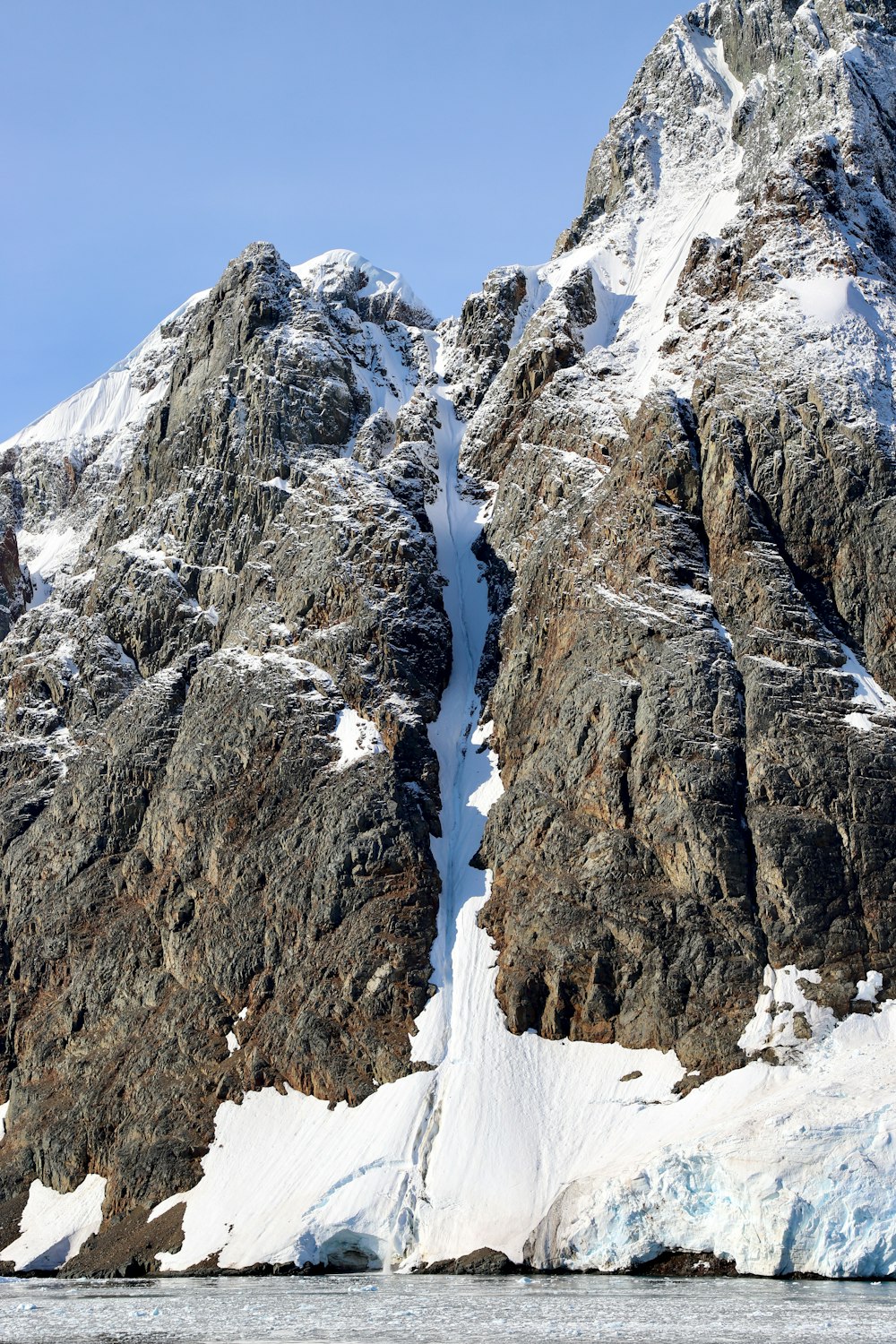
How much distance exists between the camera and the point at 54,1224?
70688 millimetres

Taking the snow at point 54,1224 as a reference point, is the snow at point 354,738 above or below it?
above

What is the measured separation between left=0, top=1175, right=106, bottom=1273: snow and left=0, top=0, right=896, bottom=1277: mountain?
9.6 inches

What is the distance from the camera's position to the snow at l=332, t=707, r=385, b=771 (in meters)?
84.2

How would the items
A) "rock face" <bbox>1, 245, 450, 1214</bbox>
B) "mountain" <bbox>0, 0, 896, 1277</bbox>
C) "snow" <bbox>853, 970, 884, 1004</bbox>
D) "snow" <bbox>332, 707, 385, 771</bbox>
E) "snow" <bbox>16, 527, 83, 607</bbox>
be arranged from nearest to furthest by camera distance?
"mountain" <bbox>0, 0, 896, 1277</bbox> → "snow" <bbox>853, 970, 884, 1004</bbox> → "rock face" <bbox>1, 245, 450, 1214</bbox> → "snow" <bbox>332, 707, 385, 771</bbox> → "snow" <bbox>16, 527, 83, 607</bbox>

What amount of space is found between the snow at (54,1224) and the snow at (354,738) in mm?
28646

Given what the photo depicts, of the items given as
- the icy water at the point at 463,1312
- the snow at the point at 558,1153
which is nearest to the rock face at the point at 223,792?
the snow at the point at 558,1153

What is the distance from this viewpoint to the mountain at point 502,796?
6300cm

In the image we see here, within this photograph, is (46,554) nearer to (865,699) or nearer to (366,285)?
(366,285)

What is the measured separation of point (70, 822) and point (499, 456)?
157 feet

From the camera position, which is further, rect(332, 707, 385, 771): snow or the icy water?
rect(332, 707, 385, 771): snow

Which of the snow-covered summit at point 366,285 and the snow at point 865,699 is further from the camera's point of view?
the snow-covered summit at point 366,285

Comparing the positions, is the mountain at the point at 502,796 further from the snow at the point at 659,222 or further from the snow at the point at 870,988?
the snow at the point at 659,222

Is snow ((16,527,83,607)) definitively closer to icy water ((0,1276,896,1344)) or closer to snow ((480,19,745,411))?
snow ((480,19,745,411))

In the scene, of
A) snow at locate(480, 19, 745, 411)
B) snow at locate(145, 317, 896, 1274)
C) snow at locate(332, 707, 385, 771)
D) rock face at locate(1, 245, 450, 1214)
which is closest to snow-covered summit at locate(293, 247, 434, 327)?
snow at locate(480, 19, 745, 411)
